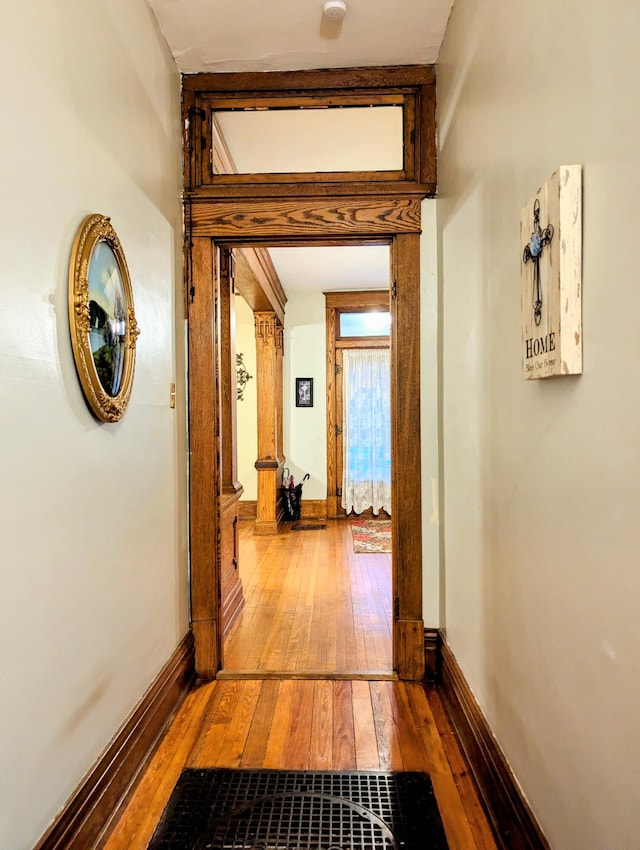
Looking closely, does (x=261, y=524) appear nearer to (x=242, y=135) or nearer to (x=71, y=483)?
(x=242, y=135)

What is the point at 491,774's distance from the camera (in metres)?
1.68

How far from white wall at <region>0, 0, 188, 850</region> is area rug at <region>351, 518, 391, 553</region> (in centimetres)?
334

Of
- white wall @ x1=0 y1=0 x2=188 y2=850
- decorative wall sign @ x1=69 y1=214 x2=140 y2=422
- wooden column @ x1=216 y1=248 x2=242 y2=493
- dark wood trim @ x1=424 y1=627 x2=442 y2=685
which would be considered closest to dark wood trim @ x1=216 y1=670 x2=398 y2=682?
dark wood trim @ x1=424 y1=627 x2=442 y2=685

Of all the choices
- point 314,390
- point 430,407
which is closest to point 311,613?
point 430,407

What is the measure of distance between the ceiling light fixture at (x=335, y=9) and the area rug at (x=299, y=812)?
2.80m

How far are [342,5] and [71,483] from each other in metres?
2.05

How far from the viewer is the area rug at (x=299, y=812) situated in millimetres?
1604

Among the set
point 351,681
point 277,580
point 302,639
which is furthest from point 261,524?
point 351,681

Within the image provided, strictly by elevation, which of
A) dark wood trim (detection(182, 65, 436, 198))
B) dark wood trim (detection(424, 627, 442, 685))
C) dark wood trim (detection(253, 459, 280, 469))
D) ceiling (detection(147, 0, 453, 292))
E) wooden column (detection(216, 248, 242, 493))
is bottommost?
dark wood trim (detection(424, 627, 442, 685))

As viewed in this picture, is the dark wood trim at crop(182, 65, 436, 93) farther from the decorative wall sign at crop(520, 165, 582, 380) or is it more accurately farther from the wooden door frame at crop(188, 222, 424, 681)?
the decorative wall sign at crop(520, 165, 582, 380)

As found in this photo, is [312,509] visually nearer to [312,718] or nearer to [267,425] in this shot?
[267,425]

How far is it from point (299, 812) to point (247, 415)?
18.2 ft

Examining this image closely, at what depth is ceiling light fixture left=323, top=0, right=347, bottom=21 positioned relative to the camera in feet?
7.13

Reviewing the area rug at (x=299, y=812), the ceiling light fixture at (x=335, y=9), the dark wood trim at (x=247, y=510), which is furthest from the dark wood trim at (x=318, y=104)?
the dark wood trim at (x=247, y=510)
